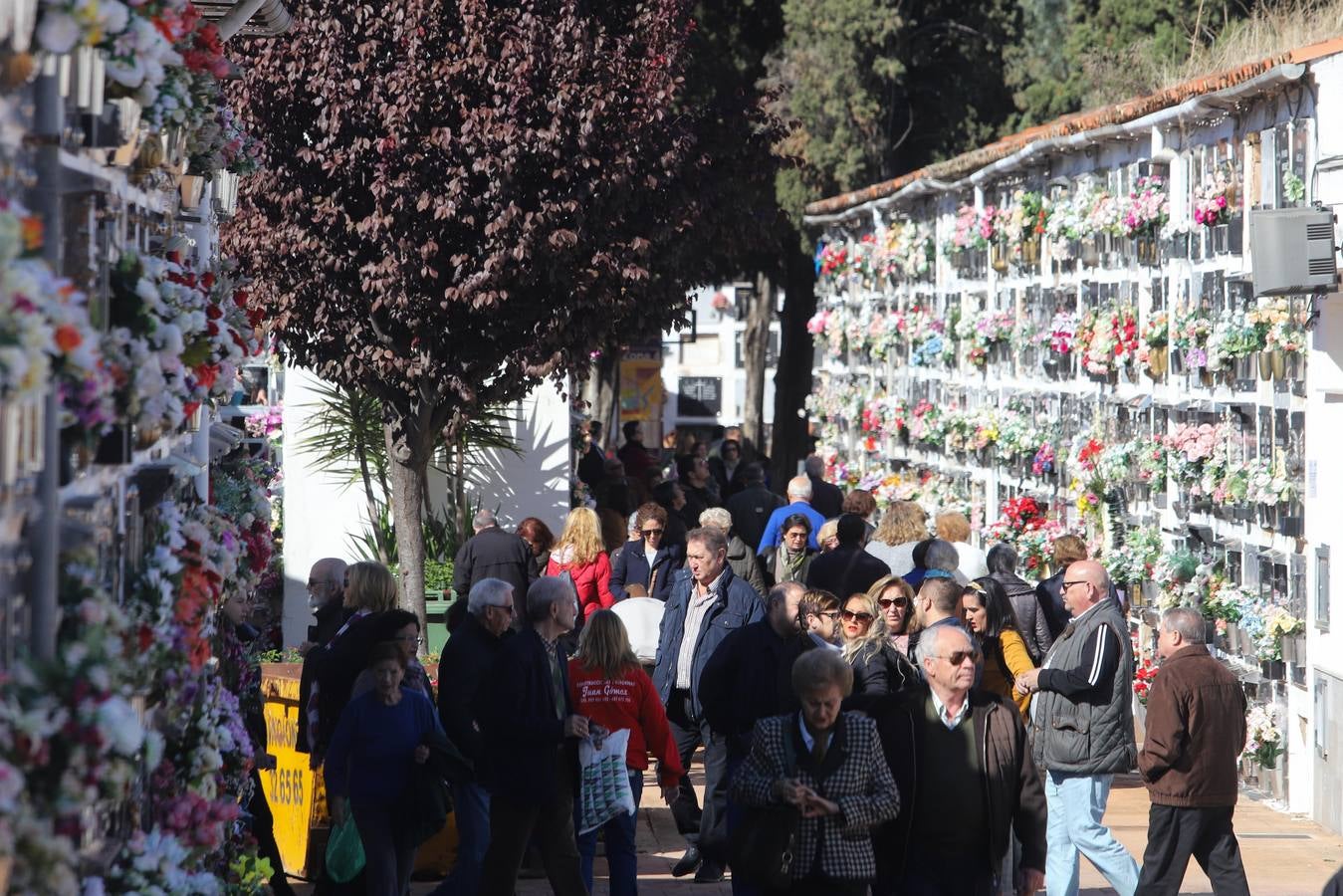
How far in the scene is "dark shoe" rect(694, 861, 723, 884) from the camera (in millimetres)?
9297

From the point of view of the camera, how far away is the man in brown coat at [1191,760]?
803cm

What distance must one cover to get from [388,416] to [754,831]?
729 cm

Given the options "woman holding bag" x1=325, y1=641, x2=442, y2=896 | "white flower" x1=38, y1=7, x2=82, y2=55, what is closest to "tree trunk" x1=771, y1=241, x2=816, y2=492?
"woman holding bag" x1=325, y1=641, x2=442, y2=896

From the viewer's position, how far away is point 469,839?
8.18 metres

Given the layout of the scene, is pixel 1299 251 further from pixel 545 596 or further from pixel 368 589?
pixel 368 589

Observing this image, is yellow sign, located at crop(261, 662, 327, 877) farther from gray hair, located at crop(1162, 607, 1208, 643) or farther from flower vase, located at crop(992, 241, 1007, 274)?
flower vase, located at crop(992, 241, 1007, 274)

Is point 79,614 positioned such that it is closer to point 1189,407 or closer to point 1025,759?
point 1025,759

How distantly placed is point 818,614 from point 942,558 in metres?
1.72

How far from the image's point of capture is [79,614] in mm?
3500

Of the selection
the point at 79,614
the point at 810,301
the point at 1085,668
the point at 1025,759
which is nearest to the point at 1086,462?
the point at 1085,668

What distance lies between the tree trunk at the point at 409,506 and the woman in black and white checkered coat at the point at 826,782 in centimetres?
677

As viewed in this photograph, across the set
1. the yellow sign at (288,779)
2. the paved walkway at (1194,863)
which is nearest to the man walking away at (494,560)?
the paved walkway at (1194,863)

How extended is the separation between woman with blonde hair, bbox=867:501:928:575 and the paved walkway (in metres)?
1.90

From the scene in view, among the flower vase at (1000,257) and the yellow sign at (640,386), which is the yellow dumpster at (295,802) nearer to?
the flower vase at (1000,257)
